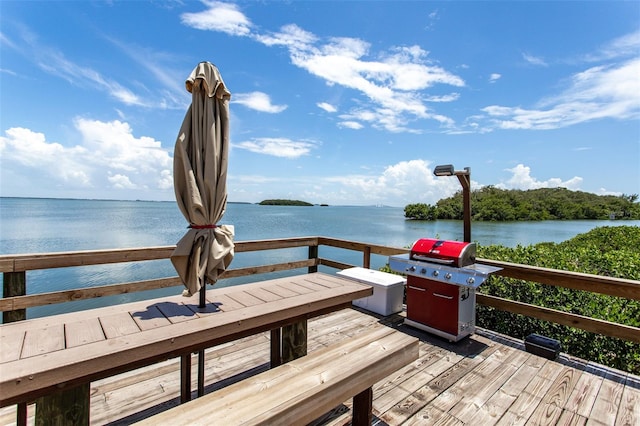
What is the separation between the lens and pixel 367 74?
8.02 meters

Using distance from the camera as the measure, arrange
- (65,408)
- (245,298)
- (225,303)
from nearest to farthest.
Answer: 1. (65,408)
2. (225,303)
3. (245,298)

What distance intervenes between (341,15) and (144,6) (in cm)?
394

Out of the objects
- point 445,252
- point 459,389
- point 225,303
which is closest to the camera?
point 225,303

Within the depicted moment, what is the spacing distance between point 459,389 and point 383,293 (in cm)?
154

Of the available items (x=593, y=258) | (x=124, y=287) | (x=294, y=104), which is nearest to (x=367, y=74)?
(x=294, y=104)

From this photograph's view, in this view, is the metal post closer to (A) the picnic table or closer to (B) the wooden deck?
(B) the wooden deck

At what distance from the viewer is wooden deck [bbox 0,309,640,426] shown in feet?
6.45

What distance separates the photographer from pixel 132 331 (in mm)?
1421

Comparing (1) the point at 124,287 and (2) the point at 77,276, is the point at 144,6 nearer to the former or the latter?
(1) the point at 124,287

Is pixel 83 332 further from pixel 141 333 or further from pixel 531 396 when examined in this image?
pixel 531 396

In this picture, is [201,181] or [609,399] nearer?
[201,181]

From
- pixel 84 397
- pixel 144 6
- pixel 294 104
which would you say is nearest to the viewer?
pixel 84 397

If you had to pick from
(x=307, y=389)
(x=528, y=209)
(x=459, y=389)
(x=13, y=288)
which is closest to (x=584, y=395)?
(x=459, y=389)

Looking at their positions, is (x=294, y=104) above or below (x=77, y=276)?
above
